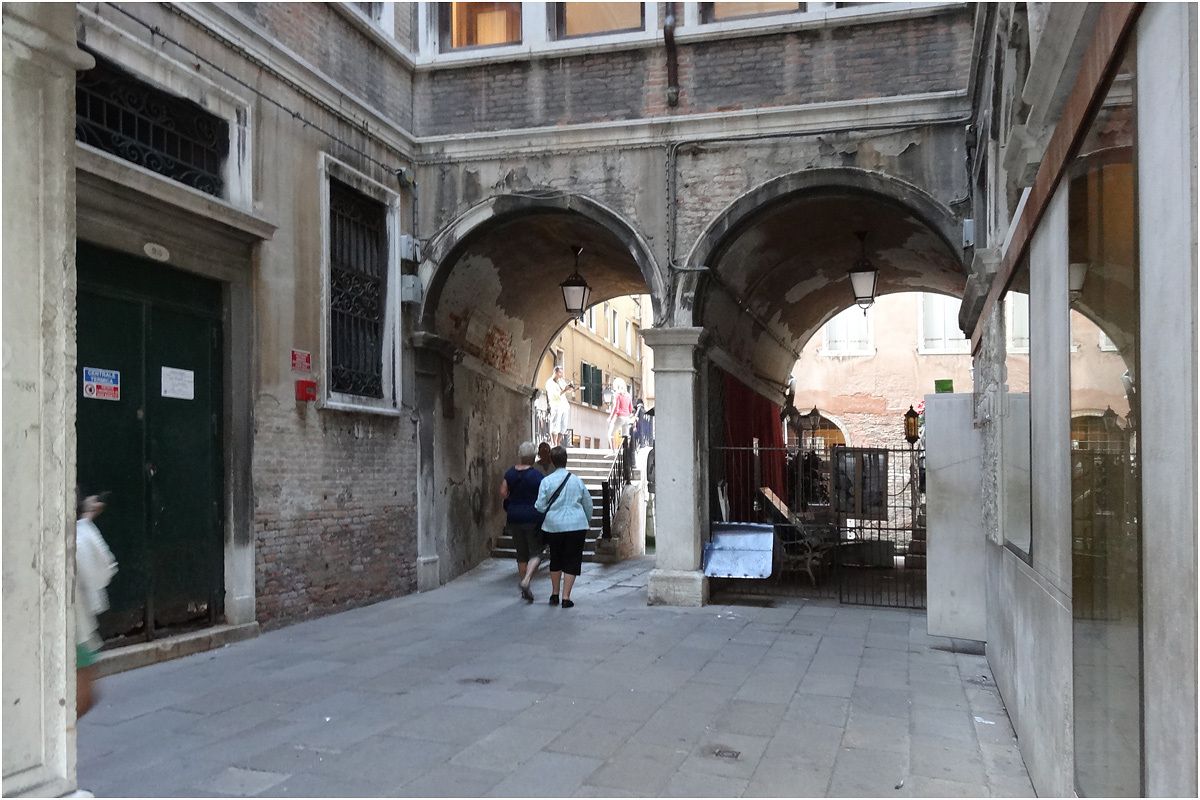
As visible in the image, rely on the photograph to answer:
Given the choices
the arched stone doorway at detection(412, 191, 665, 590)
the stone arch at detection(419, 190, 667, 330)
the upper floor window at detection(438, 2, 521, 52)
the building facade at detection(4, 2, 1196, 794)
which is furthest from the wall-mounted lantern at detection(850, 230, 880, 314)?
the upper floor window at detection(438, 2, 521, 52)

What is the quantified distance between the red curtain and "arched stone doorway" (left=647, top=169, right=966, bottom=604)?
41 cm

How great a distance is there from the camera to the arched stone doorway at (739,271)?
9734 millimetres

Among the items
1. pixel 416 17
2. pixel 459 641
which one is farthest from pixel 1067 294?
pixel 416 17

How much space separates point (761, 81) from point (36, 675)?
9.30m

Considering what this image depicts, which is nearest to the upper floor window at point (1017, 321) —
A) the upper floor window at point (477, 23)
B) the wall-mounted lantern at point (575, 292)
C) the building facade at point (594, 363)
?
the wall-mounted lantern at point (575, 292)

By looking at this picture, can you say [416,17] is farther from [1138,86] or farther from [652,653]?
[1138,86]

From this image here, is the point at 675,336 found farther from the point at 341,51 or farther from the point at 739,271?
the point at 341,51

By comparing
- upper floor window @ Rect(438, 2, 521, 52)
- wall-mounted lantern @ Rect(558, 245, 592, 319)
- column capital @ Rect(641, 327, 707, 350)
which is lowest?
column capital @ Rect(641, 327, 707, 350)

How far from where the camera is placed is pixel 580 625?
8453 mm

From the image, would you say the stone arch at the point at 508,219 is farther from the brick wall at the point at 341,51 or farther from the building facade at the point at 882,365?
the building facade at the point at 882,365

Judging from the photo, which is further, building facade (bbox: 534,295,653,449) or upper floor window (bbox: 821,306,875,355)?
upper floor window (bbox: 821,306,875,355)

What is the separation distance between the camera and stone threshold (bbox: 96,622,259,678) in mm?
6344

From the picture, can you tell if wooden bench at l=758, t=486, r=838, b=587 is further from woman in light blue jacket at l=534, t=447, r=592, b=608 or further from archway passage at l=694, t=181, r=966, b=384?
woman in light blue jacket at l=534, t=447, r=592, b=608

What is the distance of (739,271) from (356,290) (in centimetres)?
480
